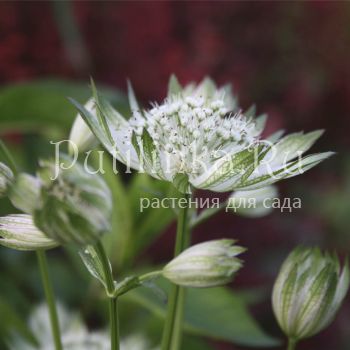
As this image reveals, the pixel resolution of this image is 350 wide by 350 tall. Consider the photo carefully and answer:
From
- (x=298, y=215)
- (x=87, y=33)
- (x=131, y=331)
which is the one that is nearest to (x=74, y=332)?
(x=131, y=331)

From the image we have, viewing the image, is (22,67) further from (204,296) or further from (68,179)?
(68,179)

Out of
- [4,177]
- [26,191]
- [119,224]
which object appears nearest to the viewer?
[26,191]

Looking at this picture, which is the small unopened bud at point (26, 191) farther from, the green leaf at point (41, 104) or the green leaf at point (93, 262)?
the green leaf at point (41, 104)

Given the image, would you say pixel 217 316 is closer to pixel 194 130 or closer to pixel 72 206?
pixel 194 130

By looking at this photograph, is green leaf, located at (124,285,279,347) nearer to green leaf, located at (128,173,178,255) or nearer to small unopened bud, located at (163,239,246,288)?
green leaf, located at (128,173,178,255)

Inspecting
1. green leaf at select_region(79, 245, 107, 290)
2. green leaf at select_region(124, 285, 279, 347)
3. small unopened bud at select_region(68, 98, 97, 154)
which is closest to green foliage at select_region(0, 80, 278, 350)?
green leaf at select_region(124, 285, 279, 347)

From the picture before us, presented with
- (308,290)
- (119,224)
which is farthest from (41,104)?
(308,290)

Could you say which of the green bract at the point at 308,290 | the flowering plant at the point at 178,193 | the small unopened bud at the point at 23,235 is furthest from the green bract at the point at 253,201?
the small unopened bud at the point at 23,235
